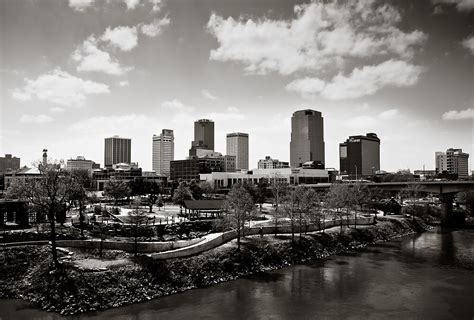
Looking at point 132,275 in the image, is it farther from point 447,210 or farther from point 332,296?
point 447,210

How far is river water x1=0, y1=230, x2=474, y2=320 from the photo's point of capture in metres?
37.8

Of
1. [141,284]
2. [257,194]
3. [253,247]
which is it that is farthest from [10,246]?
[257,194]

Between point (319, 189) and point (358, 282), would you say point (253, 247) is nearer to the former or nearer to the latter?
point (358, 282)

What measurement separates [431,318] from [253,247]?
2971 centimetres

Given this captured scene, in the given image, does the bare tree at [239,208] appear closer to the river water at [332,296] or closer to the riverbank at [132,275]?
the riverbank at [132,275]

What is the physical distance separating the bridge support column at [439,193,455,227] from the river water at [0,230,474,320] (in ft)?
177

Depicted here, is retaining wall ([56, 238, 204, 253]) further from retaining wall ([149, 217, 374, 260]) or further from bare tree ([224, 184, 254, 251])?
bare tree ([224, 184, 254, 251])

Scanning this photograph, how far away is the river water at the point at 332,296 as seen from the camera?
3775 cm

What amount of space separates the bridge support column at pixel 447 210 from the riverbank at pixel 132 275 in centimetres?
6497

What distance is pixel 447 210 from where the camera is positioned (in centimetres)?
11231

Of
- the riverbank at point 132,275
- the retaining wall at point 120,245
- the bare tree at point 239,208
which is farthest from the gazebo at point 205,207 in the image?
the retaining wall at point 120,245

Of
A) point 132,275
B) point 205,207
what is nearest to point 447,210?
point 205,207

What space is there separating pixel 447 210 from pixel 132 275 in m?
102

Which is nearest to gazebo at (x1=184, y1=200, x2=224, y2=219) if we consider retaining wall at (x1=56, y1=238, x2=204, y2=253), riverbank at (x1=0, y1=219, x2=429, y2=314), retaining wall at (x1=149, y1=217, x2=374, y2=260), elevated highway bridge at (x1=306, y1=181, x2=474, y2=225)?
retaining wall at (x1=149, y1=217, x2=374, y2=260)
